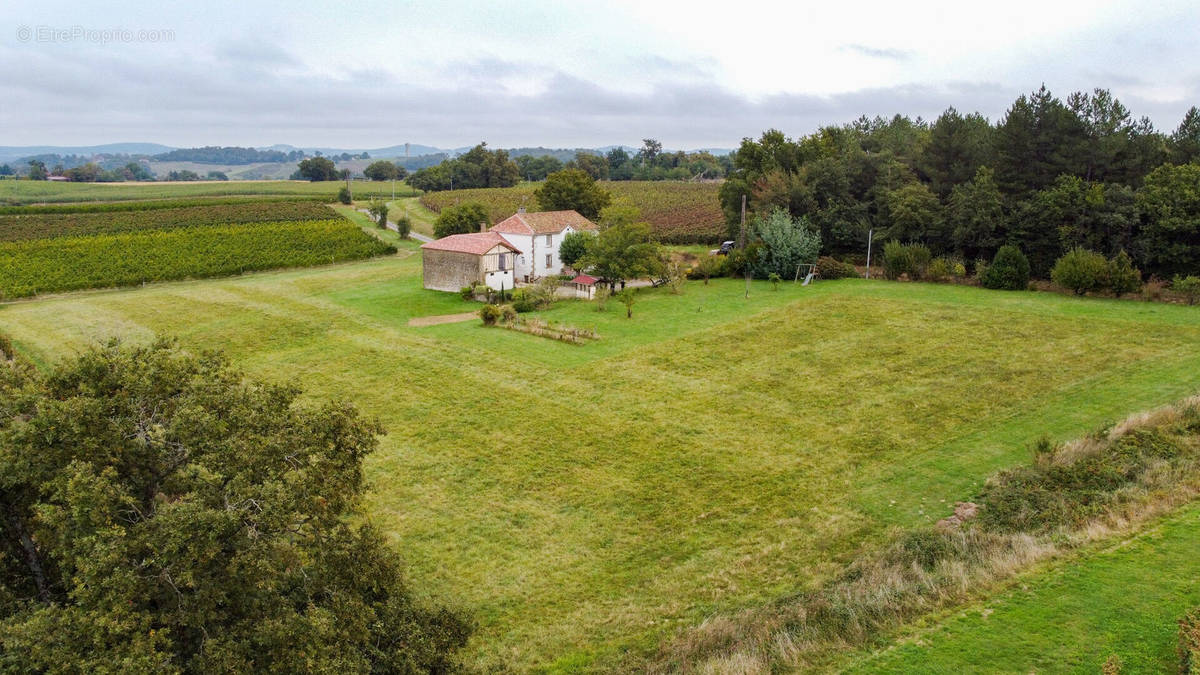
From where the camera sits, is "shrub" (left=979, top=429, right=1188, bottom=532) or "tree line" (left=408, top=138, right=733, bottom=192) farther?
"tree line" (left=408, top=138, right=733, bottom=192)

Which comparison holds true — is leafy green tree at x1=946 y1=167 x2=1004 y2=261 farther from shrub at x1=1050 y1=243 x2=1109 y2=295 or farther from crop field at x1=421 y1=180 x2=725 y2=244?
crop field at x1=421 y1=180 x2=725 y2=244

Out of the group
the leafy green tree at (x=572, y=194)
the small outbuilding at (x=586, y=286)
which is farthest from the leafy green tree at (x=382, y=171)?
the small outbuilding at (x=586, y=286)

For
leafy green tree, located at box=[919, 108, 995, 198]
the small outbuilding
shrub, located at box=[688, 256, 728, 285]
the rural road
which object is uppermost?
leafy green tree, located at box=[919, 108, 995, 198]

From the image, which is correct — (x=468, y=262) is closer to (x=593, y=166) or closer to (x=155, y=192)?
(x=155, y=192)

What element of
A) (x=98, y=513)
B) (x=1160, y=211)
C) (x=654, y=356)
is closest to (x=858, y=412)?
(x=654, y=356)

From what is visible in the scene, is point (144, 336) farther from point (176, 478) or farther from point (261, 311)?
point (176, 478)

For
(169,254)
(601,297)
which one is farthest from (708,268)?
(169,254)

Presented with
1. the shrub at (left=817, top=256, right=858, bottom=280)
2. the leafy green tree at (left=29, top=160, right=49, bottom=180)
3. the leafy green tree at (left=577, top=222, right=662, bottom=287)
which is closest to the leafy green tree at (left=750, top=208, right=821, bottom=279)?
the shrub at (left=817, top=256, right=858, bottom=280)
